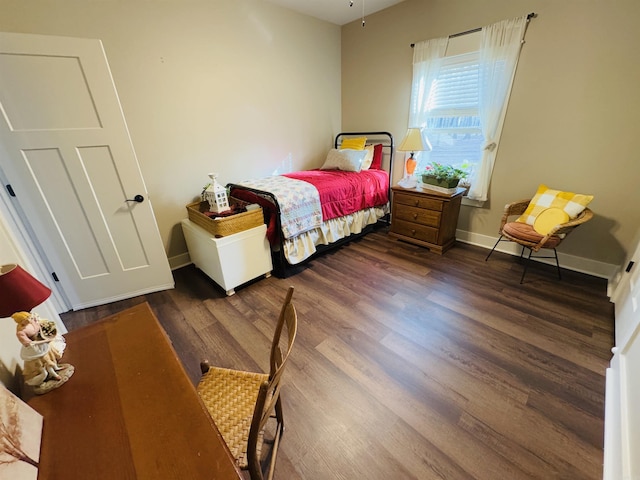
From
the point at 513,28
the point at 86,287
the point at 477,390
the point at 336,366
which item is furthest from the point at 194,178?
the point at 513,28

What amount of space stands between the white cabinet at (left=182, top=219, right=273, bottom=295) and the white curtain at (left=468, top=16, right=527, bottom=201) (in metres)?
2.46

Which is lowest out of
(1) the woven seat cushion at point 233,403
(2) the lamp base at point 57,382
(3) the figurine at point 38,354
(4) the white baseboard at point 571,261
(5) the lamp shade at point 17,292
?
(4) the white baseboard at point 571,261

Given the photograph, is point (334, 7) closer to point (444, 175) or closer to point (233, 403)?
point (444, 175)

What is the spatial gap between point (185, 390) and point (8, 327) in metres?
0.76

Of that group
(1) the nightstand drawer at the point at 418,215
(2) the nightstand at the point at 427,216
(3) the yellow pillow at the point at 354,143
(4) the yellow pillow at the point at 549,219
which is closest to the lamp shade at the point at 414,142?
(2) the nightstand at the point at 427,216

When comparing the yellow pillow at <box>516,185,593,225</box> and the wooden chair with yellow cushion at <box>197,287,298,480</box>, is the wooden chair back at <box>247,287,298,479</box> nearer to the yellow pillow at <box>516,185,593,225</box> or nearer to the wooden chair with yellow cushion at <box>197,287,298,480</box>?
the wooden chair with yellow cushion at <box>197,287,298,480</box>

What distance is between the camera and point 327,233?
116 inches

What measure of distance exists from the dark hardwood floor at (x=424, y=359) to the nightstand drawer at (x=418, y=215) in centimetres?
49

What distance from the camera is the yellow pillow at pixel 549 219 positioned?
7.27ft

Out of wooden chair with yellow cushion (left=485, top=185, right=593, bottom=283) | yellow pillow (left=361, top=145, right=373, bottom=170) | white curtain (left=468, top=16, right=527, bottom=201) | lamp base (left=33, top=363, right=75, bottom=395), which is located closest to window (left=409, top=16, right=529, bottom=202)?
white curtain (left=468, top=16, right=527, bottom=201)

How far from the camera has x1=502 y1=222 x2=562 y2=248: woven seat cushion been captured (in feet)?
7.22

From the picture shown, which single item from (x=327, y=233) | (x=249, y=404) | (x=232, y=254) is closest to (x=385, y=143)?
(x=327, y=233)

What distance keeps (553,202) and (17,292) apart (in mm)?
3427

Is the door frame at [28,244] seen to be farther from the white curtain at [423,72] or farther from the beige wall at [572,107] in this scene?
the beige wall at [572,107]
